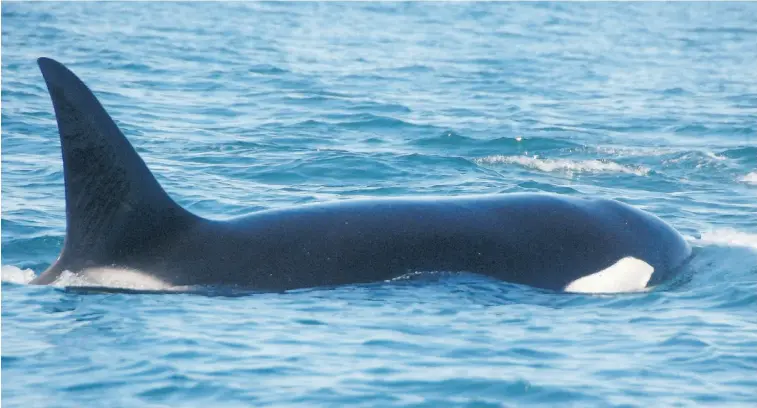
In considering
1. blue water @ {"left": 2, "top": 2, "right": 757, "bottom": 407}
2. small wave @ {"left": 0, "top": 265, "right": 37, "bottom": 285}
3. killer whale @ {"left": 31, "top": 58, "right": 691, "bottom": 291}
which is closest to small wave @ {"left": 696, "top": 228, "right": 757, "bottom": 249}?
blue water @ {"left": 2, "top": 2, "right": 757, "bottom": 407}

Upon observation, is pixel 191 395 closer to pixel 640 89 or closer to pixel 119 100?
pixel 119 100

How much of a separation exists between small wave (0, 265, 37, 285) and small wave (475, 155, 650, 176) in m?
10.5

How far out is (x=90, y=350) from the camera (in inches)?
381

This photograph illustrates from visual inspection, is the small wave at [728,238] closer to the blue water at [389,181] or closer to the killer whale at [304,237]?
the blue water at [389,181]

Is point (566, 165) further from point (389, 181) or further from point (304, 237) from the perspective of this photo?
point (304, 237)

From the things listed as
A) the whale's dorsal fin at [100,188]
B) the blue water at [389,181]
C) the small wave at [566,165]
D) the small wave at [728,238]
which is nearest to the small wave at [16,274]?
the blue water at [389,181]

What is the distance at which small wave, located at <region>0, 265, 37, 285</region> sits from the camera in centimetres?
1203

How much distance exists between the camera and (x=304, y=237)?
37.1ft

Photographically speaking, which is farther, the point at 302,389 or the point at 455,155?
the point at 455,155

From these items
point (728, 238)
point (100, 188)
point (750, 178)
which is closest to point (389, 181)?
point (750, 178)

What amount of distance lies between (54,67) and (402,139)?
1358 cm

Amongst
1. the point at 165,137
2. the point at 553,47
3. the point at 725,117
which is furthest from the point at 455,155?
the point at 553,47

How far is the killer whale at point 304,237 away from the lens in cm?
1070

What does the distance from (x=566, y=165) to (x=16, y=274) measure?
38.1ft
